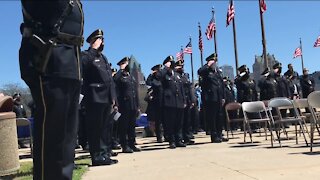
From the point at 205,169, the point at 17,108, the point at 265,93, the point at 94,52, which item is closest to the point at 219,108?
the point at 265,93

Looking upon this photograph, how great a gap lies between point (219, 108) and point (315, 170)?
6099 millimetres

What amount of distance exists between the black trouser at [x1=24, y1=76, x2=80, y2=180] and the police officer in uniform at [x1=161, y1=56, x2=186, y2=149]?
7318 millimetres

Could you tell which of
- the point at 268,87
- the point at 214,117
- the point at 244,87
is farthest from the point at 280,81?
the point at 214,117

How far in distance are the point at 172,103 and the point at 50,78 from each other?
24.8 ft

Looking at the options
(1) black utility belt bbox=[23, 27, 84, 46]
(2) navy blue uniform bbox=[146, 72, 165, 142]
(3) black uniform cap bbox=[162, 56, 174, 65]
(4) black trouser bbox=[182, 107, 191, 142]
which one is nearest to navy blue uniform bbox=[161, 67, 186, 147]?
(3) black uniform cap bbox=[162, 56, 174, 65]

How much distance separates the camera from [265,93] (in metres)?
14.3

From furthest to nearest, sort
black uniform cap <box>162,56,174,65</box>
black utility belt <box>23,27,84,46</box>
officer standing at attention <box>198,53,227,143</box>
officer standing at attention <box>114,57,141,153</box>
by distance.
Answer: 1. officer standing at attention <box>198,53,227,143</box>
2. black uniform cap <box>162,56,174,65</box>
3. officer standing at attention <box>114,57,141,153</box>
4. black utility belt <box>23,27,84,46</box>

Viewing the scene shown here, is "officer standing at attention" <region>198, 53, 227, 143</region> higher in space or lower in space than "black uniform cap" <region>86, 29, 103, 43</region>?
lower

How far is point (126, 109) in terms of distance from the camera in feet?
31.6

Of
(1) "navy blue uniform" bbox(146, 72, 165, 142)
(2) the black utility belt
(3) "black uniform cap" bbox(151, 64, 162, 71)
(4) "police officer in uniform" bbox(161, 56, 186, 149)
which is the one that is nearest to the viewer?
(2) the black utility belt

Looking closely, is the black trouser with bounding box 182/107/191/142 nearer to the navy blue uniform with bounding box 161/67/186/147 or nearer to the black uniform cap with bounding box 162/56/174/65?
the navy blue uniform with bounding box 161/67/186/147

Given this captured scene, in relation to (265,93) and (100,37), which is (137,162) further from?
(265,93)

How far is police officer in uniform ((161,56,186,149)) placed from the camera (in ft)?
33.7

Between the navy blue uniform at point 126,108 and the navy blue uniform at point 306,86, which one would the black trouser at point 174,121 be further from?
the navy blue uniform at point 306,86
